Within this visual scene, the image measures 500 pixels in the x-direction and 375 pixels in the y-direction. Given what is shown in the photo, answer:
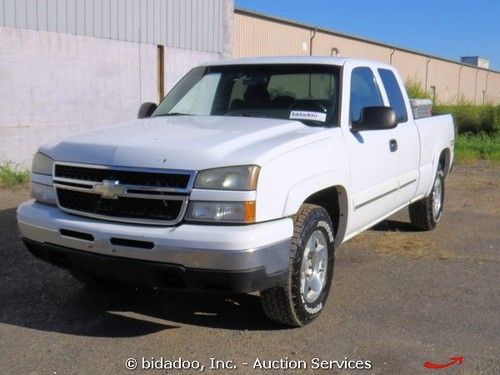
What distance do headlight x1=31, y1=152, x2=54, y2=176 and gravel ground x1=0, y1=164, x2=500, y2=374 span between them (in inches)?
40.5

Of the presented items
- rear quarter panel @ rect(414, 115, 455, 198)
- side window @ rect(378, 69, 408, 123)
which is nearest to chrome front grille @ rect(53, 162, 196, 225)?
side window @ rect(378, 69, 408, 123)

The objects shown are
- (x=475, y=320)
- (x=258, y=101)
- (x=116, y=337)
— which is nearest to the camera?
(x=116, y=337)

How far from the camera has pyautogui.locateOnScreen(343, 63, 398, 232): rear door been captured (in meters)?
4.77

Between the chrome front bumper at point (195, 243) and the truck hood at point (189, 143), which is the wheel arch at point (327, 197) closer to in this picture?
the chrome front bumper at point (195, 243)

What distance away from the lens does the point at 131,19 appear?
1255 cm

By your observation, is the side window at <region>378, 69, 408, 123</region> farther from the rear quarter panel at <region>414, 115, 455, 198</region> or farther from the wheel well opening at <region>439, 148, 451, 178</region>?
the wheel well opening at <region>439, 148, 451, 178</region>

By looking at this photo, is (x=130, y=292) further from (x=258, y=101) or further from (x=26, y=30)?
(x=26, y=30)

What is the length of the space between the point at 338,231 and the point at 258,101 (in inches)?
48.6

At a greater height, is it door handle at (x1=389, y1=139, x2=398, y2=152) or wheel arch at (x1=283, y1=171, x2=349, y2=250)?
door handle at (x1=389, y1=139, x2=398, y2=152)

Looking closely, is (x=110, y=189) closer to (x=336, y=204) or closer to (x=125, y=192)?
(x=125, y=192)

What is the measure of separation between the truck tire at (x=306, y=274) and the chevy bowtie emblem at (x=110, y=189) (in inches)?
42.7

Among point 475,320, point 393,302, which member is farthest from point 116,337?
point 475,320

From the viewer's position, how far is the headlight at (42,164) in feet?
13.7

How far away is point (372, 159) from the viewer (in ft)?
16.5
